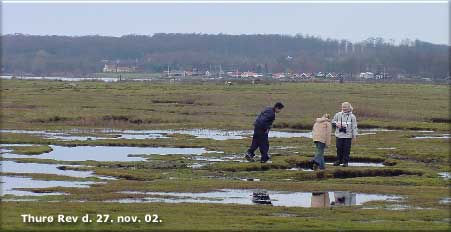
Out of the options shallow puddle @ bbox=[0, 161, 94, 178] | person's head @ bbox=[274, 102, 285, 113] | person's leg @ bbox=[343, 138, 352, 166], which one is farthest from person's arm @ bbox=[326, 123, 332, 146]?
shallow puddle @ bbox=[0, 161, 94, 178]

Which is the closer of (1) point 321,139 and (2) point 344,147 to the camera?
(1) point 321,139

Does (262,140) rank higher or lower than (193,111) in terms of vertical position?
A: higher

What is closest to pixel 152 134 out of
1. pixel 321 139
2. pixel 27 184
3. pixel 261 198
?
pixel 321 139

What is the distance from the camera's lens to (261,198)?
25344 millimetres

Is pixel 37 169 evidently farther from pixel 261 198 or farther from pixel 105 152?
pixel 261 198

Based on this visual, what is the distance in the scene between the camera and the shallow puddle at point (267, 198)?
2429cm

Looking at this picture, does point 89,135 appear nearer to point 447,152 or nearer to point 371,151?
point 371,151

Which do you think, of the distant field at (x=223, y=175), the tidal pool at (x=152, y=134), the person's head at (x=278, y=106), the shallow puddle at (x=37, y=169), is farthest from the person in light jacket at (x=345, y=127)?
the tidal pool at (x=152, y=134)

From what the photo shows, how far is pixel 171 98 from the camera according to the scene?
89.0 metres

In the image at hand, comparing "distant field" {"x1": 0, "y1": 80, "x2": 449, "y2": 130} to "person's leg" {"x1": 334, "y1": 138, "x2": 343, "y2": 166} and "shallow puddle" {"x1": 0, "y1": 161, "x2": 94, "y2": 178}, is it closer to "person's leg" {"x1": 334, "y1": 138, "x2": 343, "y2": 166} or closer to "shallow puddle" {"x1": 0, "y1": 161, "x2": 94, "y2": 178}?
"shallow puddle" {"x1": 0, "y1": 161, "x2": 94, "y2": 178}

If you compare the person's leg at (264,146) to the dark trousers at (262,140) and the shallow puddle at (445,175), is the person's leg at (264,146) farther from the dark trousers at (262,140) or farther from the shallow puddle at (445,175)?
the shallow puddle at (445,175)

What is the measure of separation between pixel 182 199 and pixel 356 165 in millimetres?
11571

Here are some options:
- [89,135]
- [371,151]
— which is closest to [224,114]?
[89,135]

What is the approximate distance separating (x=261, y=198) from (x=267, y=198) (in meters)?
0.17
